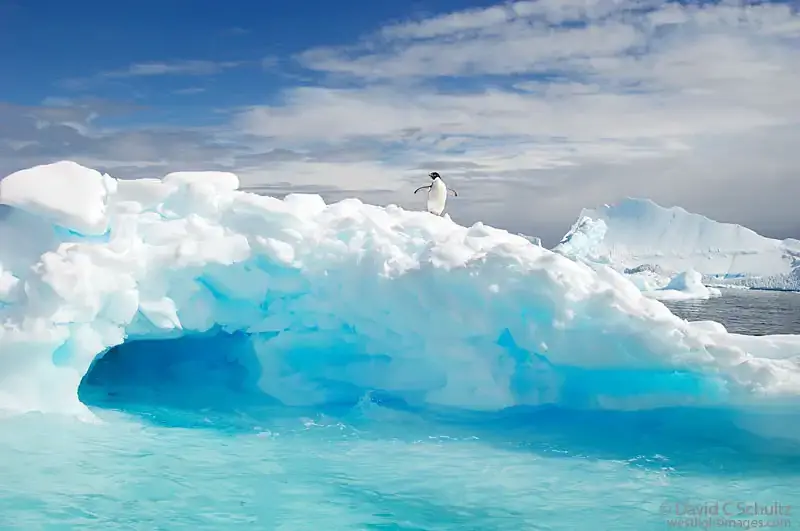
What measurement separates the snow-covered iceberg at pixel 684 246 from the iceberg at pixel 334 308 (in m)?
34.2

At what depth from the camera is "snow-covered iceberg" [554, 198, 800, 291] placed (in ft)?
142

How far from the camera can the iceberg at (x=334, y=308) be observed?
26.3 ft

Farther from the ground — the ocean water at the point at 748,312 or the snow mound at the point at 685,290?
the snow mound at the point at 685,290

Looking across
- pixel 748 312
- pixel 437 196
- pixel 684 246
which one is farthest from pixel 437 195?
pixel 684 246

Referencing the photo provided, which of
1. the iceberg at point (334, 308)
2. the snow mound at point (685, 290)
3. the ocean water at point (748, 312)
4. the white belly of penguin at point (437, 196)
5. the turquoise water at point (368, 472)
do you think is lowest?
the turquoise water at point (368, 472)

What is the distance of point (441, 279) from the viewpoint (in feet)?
27.7

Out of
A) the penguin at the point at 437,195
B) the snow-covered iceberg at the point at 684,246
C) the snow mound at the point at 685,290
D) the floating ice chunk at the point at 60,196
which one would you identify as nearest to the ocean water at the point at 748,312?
the snow mound at the point at 685,290

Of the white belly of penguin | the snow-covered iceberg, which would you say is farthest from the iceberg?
the snow-covered iceberg

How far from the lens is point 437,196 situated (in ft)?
39.9

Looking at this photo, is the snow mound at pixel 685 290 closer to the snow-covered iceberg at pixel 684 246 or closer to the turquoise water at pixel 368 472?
the snow-covered iceberg at pixel 684 246

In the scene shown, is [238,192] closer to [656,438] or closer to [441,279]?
[441,279]

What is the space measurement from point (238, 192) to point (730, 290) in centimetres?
4265

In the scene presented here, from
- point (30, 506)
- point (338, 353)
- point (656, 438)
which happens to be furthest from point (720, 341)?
point (30, 506)

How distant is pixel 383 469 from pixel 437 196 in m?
6.06
